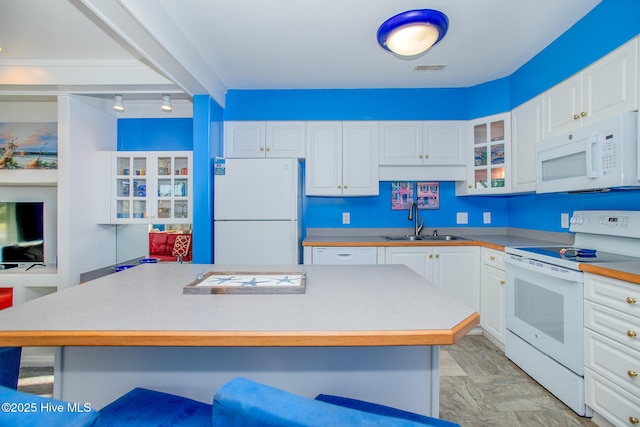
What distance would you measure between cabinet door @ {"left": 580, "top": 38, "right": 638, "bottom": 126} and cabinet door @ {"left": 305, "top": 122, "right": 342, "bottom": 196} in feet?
6.44

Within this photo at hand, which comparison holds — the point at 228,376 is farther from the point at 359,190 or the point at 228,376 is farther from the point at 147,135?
the point at 147,135

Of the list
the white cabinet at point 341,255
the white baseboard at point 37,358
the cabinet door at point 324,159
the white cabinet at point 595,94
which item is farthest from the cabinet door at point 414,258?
the white baseboard at point 37,358

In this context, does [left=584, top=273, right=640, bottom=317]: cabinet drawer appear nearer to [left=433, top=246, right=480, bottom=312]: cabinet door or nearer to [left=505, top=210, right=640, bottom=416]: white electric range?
[left=505, top=210, right=640, bottom=416]: white electric range

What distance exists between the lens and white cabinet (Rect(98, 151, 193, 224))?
299cm

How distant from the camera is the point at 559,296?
1863 millimetres

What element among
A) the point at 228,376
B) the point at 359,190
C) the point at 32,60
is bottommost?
the point at 228,376

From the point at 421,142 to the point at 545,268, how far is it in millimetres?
1702

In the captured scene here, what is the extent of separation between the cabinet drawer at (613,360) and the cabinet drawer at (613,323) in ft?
0.10

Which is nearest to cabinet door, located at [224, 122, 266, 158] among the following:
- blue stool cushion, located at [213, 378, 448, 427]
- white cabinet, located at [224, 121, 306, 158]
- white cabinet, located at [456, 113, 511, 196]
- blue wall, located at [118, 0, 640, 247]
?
white cabinet, located at [224, 121, 306, 158]

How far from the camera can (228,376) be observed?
3.63 feet

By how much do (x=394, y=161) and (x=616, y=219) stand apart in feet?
5.80

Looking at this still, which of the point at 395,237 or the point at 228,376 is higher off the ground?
the point at 395,237

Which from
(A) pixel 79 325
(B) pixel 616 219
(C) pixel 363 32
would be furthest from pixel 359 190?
(A) pixel 79 325

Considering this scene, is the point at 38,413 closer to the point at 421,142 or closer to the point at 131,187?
the point at 131,187
